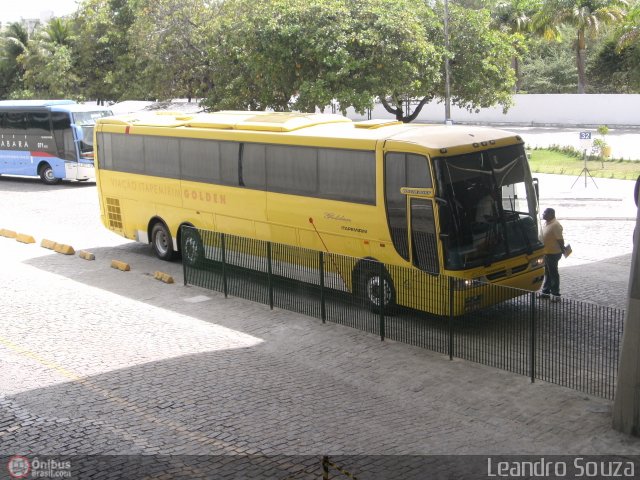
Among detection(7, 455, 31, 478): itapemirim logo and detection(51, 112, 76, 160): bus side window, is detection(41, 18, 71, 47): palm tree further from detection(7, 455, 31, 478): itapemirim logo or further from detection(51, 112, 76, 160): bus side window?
detection(7, 455, 31, 478): itapemirim logo

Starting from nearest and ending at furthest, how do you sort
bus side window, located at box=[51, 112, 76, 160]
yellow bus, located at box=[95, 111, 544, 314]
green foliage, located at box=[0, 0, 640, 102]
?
yellow bus, located at box=[95, 111, 544, 314]
green foliage, located at box=[0, 0, 640, 102]
bus side window, located at box=[51, 112, 76, 160]

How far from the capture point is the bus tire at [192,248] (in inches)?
699

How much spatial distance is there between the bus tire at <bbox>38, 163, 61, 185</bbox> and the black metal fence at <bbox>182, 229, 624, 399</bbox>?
17918 millimetres

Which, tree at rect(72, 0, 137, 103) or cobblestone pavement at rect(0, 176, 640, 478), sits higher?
tree at rect(72, 0, 137, 103)

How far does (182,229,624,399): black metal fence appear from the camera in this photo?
11.8 metres

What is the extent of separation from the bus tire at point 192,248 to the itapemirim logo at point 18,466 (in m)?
8.14

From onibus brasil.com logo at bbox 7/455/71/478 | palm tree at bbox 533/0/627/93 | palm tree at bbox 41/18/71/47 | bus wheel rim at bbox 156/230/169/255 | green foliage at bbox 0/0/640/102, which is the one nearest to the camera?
A: onibus brasil.com logo at bbox 7/455/71/478

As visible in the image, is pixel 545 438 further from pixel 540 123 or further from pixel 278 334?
pixel 540 123

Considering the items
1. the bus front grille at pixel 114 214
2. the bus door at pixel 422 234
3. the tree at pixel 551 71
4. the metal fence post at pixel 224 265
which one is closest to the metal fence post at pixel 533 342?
the bus door at pixel 422 234

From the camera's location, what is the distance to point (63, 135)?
33.4 meters

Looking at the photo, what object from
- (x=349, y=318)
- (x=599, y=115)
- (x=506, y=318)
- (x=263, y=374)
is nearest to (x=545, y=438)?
(x=506, y=318)

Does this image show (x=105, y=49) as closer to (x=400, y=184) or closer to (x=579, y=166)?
(x=579, y=166)

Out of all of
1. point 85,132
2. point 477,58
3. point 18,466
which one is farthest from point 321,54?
point 18,466

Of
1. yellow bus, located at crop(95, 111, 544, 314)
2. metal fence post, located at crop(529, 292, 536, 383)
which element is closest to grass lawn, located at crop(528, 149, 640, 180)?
yellow bus, located at crop(95, 111, 544, 314)
